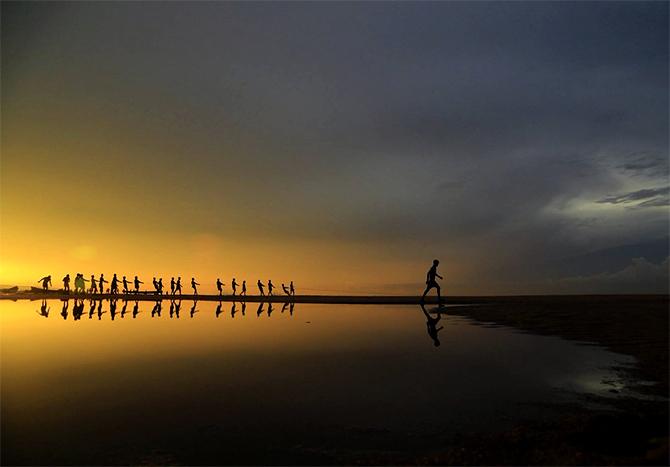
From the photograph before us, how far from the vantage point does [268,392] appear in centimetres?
1057

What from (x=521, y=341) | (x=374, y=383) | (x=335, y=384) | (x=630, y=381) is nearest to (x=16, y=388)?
(x=335, y=384)

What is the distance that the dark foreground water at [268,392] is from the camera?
7.32m

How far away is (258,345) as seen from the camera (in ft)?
59.4

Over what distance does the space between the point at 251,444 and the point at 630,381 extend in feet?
32.4

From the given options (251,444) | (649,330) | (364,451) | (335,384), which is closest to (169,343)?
(335,384)

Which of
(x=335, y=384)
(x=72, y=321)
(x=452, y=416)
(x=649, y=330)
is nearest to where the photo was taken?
(x=452, y=416)

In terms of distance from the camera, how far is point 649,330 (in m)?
17.2

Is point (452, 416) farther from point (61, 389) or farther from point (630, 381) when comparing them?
point (61, 389)

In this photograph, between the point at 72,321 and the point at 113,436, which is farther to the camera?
the point at 72,321

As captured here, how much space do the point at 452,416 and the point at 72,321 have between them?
28339 mm

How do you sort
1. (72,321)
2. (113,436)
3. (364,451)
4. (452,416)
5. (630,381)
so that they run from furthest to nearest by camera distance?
(72,321), (630,381), (452,416), (113,436), (364,451)

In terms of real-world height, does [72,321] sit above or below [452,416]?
above

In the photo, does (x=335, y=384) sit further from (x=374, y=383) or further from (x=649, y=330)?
(x=649, y=330)

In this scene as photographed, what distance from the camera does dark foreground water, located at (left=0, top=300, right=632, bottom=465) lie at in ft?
24.0
